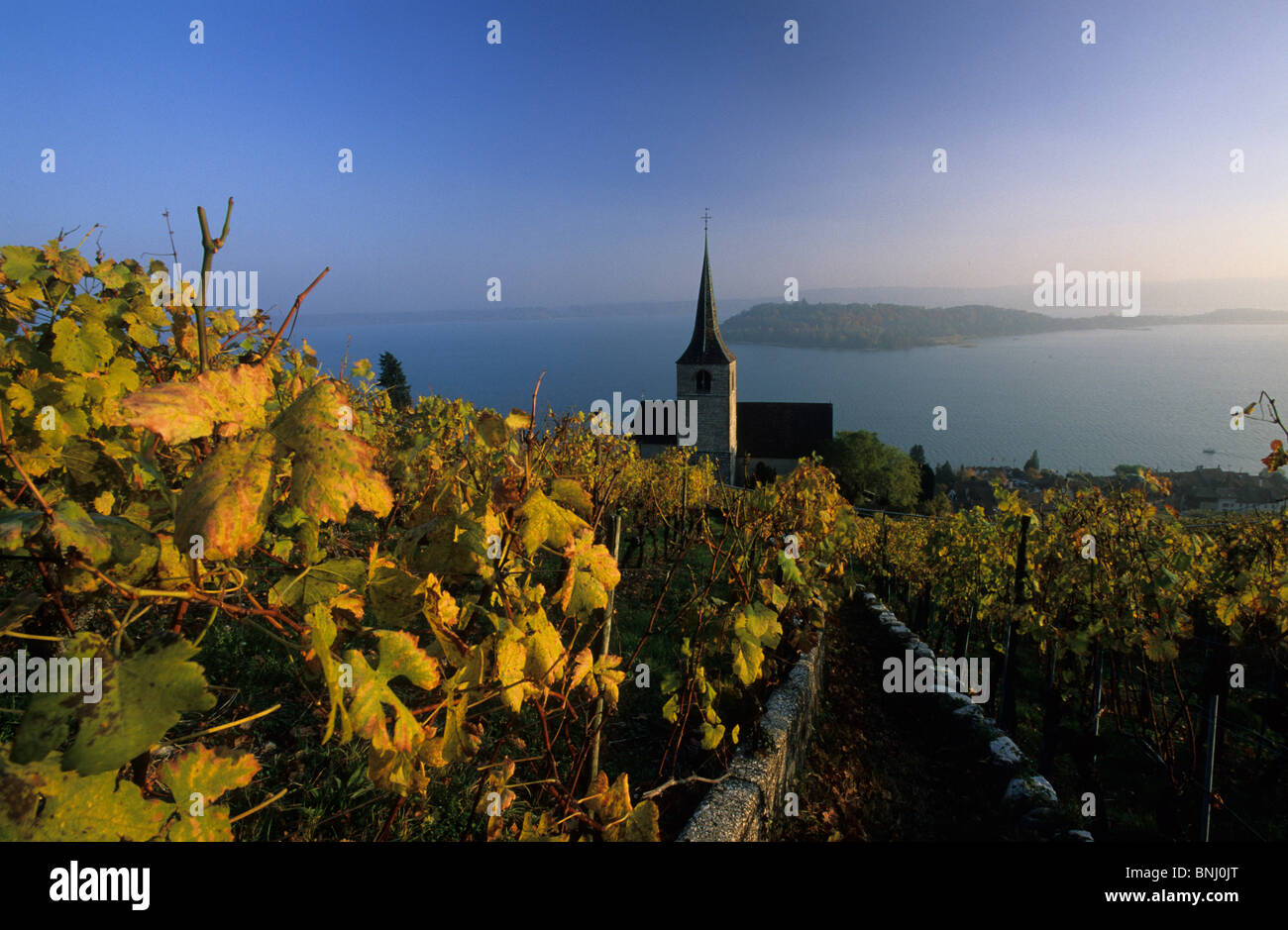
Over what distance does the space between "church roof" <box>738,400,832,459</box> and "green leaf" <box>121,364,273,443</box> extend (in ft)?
170

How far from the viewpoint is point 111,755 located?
29.1 inches

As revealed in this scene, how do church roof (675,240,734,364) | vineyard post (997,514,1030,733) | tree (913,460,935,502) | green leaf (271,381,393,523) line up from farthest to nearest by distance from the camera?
tree (913,460,935,502) < church roof (675,240,734,364) < vineyard post (997,514,1030,733) < green leaf (271,381,393,523)

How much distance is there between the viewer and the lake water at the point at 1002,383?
190 ft

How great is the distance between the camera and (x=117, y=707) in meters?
0.77

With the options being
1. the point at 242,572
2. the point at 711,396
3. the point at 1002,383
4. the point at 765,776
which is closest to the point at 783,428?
the point at 711,396

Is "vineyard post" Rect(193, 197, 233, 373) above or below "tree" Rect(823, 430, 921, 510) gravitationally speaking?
above

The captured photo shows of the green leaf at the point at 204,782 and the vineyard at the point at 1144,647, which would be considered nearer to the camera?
→ the green leaf at the point at 204,782

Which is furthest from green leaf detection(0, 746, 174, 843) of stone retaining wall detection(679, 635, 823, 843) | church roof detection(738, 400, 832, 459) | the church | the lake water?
church roof detection(738, 400, 832, 459)

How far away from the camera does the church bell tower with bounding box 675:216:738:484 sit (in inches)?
1821

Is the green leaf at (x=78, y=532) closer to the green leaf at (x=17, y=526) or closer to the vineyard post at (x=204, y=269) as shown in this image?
the green leaf at (x=17, y=526)

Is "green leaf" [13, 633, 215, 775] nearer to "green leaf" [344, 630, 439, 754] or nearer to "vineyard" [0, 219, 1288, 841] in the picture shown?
"vineyard" [0, 219, 1288, 841]

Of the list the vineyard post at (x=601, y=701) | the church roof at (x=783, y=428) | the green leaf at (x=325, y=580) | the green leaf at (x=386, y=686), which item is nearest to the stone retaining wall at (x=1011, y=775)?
the vineyard post at (x=601, y=701)

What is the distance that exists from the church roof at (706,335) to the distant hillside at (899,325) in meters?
101
